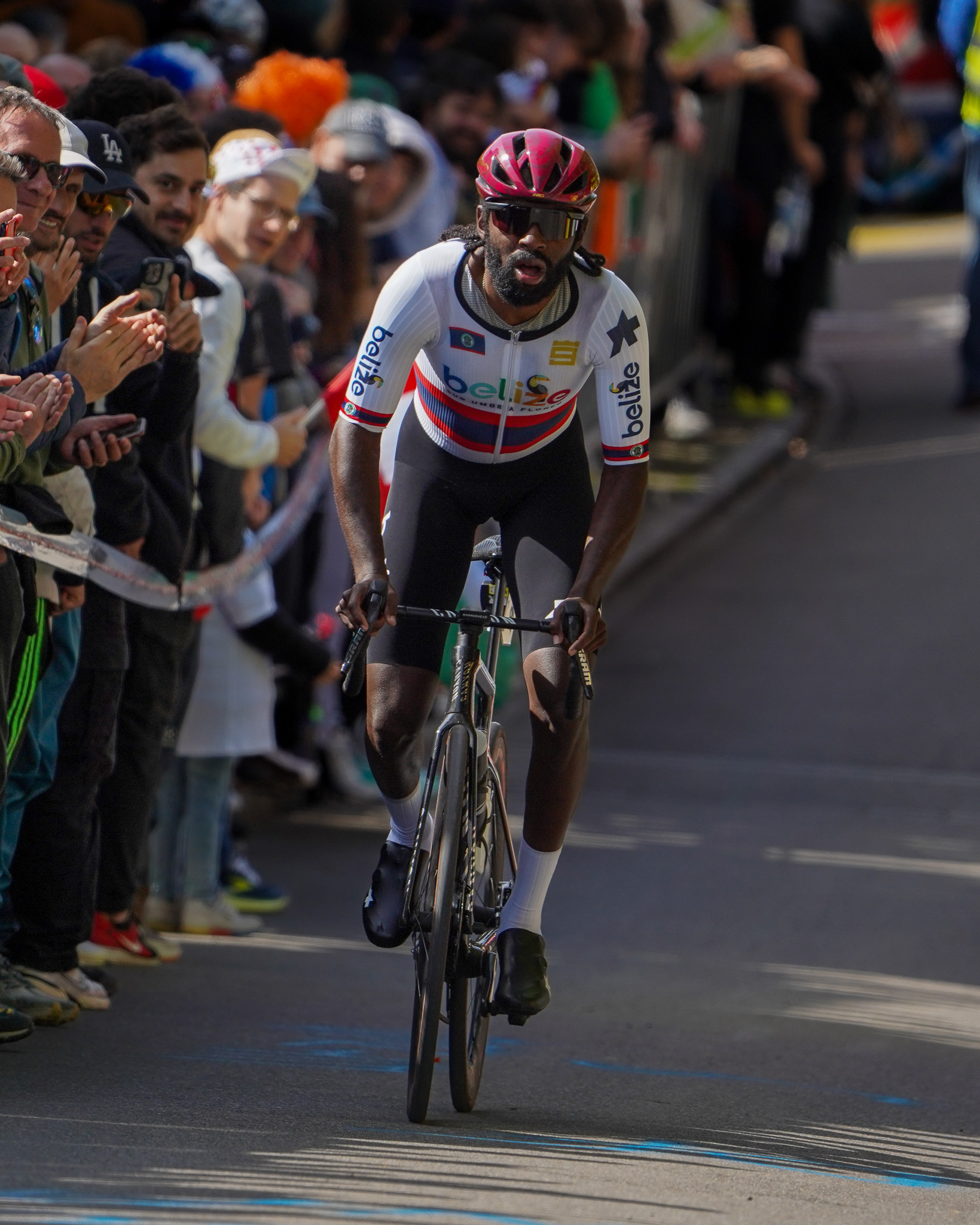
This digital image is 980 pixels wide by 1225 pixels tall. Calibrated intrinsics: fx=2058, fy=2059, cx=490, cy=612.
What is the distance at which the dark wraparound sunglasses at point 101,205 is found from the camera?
579 cm

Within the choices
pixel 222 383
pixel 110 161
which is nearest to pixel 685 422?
pixel 222 383

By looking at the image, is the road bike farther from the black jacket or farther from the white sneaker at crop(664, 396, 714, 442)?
the white sneaker at crop(664, 396, 714, 442)

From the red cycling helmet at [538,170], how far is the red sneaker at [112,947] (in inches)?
112

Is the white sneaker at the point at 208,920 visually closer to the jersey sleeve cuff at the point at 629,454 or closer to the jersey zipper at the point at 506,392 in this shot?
the jersey zipper at the point at 506,392

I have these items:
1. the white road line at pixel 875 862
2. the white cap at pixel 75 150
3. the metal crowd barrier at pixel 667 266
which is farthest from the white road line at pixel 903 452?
the white cap at pixel 75 150

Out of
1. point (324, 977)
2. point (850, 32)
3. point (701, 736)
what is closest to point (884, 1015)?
point (324, 977)

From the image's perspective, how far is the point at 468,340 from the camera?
536cm

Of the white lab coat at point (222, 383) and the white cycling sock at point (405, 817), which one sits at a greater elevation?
the white lab coat at point (222, 383)

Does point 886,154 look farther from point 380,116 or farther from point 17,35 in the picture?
point 17,35

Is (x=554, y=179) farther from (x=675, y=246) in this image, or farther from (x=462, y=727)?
(x=675, y=246)

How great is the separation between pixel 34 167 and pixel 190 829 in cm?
282

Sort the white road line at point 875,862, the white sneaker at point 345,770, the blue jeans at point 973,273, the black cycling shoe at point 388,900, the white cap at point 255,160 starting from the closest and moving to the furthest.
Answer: the black cycling shoe at point 388,900
the white cap at point 255,160
the white road line at point 875,862
the white sneaker at point 345,770
the blue jeans at point 973,273

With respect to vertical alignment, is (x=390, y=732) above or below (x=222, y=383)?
below

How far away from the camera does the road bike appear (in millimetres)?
5074
